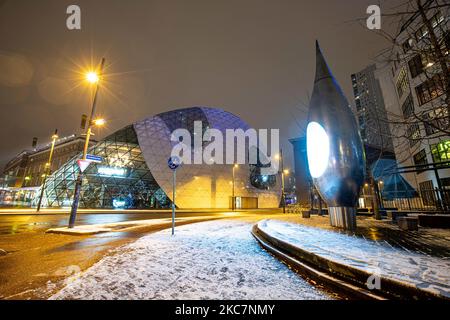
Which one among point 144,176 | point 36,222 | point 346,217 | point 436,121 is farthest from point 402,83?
point 36,222

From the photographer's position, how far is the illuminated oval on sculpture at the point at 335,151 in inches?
246

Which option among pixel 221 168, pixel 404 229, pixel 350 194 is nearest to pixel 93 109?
pixel 350 194

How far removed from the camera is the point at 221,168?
36.3 m

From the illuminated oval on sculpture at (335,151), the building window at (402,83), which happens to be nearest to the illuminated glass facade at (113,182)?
the illuminated oval on sculpture at (335,151)

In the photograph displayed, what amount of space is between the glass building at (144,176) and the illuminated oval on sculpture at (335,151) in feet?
80.7

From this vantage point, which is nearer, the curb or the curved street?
the curb

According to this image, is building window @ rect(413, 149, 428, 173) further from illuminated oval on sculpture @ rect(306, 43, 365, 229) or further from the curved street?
the curved street

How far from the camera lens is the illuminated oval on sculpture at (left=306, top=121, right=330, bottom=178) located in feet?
21.6

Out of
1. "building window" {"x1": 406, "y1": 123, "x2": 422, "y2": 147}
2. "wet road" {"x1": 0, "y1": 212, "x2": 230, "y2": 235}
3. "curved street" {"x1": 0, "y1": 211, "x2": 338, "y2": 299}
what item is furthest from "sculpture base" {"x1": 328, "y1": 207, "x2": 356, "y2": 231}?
"wet road" {"x1": 0, "y1": 212, "x2": 230, "y2": 235}

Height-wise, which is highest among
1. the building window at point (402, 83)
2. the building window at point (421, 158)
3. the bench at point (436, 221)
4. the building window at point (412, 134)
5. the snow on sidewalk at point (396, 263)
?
the building window at point (402, 83)

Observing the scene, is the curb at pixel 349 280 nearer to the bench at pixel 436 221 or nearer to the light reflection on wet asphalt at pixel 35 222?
the light reflection on wet asphalt at pixel 35 222

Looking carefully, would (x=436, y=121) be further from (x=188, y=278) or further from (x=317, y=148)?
(x=188, y=278)

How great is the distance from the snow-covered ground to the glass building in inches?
1076
